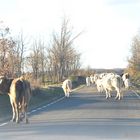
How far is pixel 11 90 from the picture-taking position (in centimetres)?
2048

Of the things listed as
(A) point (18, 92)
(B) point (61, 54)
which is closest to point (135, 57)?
(B) point (61, 54)

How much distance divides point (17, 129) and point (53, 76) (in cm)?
8036

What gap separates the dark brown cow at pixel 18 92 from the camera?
66.4 ft

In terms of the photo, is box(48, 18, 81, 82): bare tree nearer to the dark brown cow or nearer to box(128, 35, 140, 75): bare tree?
box(128, 35, 140, 75): bare tree

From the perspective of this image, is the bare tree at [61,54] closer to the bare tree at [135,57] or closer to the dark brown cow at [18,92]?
the bare tree at [135,57]

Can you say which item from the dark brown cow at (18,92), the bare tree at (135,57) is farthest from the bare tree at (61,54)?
the dark brown cow at (18,92)

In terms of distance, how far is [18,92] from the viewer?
2020cm

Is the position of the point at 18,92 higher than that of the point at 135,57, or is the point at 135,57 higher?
the point at 135,57

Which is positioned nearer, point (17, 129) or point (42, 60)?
point (17, 129)

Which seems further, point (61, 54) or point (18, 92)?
point (61, 54)

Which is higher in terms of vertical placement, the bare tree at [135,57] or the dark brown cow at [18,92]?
the bare tree at [135,57]

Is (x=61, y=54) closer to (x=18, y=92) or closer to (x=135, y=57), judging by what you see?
(x=135, y=57)

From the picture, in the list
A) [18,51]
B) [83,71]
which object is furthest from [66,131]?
[83,71]

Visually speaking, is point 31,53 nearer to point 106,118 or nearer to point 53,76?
point 53,76
